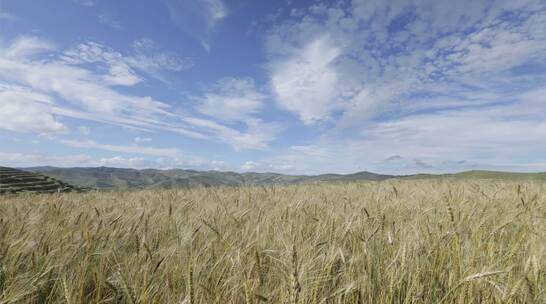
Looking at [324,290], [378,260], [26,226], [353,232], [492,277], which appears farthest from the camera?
[26,226]

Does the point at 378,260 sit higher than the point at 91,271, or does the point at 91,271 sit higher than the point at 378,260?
the point at 378,260

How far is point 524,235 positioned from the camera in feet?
7.99

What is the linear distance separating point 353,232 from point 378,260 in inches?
15.7

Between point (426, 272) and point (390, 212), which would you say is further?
point (390, 212)

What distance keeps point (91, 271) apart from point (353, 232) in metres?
1.82

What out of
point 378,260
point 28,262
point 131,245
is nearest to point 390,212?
point 378,260

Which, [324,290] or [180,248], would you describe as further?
[180,248]

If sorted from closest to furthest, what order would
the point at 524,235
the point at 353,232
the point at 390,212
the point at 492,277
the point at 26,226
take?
the point at 492,277 → the point at 353,232 → the point at 524,235 → the point at 26,226 → the point at 390,212

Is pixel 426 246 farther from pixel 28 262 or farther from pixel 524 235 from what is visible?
pixel 28 262

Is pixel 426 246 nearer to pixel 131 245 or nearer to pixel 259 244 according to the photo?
pixel 259 244

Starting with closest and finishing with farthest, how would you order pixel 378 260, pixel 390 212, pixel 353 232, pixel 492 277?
pixel 492 277 < pixel 378 260 < pixel 353 232 < pixel 390 212

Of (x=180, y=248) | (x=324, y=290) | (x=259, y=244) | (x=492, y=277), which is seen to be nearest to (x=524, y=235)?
(x=492, y=277)

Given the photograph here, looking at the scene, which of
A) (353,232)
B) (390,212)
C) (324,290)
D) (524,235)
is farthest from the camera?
(390,212)

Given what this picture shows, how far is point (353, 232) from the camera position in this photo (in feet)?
7.41
